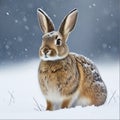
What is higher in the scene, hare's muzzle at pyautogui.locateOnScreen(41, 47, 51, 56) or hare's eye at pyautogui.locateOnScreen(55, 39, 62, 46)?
hare's eye at pyautogui.locateOnScreen(55, 39, 62, 46)

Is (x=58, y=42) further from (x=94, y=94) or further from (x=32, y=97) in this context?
(x=32, y=97)

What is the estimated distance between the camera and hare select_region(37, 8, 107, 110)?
271cm

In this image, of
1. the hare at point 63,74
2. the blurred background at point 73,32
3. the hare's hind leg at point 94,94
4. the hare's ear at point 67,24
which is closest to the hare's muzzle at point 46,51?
the hare at point 63,74

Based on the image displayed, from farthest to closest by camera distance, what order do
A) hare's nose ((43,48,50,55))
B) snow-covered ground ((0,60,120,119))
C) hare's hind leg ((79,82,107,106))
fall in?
hare's hind leg ((79,82,107,106)) < hare's nose ((43,48,50,55)) < snow-covered ground ((0,60,120,119))

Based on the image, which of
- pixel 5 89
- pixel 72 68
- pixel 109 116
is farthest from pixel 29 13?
pixel 109 116

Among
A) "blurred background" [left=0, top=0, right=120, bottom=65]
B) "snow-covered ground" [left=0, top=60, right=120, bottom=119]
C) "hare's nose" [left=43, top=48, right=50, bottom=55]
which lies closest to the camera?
"snow-covered ground" [left=0, top=60, right=120, bottom=119]

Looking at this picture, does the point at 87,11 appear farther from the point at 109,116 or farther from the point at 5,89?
the point at 109,116

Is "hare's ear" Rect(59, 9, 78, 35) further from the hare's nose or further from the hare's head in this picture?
the hare's nose

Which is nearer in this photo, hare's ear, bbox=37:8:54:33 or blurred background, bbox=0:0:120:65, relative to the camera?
hare's ear, bbox=37:8:54:33

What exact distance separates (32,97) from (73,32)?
41.1 inches

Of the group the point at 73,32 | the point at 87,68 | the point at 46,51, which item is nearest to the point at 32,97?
the point at 87,68

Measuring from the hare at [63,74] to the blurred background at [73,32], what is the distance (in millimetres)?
1322

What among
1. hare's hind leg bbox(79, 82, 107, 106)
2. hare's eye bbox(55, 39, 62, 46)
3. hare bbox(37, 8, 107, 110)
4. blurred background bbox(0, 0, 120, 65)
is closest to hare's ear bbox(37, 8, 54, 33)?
hare bbox(37, 8, 107, 110)

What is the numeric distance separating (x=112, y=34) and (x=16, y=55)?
33.7 inches
